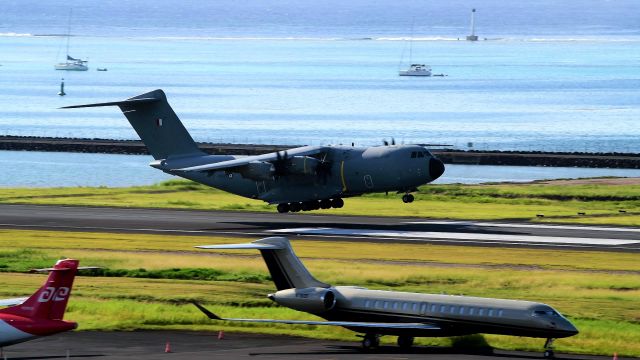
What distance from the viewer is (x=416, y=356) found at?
42344 mm

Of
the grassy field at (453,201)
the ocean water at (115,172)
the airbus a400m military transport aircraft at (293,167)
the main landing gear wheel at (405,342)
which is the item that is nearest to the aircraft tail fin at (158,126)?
the airbus a400m military transport aircraft at (293,167)

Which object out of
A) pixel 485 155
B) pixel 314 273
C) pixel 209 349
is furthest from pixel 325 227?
pixel 485 155

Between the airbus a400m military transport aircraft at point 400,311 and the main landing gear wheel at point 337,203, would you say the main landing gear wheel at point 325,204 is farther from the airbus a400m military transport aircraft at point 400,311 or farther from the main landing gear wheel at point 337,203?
the airbus a400m military transport aircraft at point 400,311

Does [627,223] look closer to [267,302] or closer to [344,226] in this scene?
[344,226]

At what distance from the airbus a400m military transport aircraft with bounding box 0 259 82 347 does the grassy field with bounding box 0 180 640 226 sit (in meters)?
48.0

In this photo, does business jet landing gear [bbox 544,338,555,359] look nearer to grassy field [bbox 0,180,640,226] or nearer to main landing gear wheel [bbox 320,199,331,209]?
grassy field [bbox 0,180,640,226]

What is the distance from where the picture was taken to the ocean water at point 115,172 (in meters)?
141

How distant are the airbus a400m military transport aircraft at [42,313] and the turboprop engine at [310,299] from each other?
8938 millimetres

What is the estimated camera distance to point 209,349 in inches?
1719

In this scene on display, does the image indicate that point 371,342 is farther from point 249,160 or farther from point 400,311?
point 249,160

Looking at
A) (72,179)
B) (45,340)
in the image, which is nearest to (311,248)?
(45,340)

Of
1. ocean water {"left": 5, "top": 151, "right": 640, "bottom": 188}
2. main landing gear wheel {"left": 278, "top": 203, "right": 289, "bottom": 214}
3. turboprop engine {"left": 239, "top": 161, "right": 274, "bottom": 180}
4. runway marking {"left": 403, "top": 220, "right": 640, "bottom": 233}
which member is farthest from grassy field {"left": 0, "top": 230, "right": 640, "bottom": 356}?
ocean water {"left": 5, "top": 151, "right": 640, "bottom": 188}

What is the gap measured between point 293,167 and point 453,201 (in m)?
20.7

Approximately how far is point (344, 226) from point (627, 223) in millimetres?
17209
